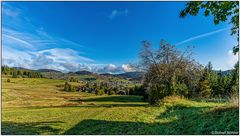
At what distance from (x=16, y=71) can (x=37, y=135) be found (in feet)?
351

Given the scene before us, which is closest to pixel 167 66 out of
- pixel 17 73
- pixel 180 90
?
pixel 180 90

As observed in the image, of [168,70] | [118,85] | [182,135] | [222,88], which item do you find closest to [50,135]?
[182,135]

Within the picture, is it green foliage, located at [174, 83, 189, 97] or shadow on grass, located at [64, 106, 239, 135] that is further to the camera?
green foliage, located at [174, 83, 189, 97]

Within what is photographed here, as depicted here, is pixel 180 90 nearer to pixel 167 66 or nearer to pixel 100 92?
pixel 167 66

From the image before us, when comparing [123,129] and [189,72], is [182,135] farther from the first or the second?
[189,72]

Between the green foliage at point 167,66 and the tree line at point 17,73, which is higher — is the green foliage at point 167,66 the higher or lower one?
the lower one

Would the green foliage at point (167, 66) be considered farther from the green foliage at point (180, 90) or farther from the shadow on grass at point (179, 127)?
the shadow on grass at point (179, 127)

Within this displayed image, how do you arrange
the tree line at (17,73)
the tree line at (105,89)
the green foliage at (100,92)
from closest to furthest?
the tree line at (105,89)
the green foliage at (100,92)
the tree line at (17,73)

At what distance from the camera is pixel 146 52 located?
81.8 ft

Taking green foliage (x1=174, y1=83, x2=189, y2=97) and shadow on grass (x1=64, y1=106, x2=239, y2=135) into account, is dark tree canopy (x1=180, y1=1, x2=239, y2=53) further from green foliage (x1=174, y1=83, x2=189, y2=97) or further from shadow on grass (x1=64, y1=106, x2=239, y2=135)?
green foliage (x1=174, y1=83, x2=189, y2=97)

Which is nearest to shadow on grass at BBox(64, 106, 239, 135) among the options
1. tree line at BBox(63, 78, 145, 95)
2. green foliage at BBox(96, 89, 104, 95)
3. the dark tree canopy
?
the dark tree canopy

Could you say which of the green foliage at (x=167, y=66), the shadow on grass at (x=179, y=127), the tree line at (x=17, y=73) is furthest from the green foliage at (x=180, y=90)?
the tree line at (x=17, y=73)

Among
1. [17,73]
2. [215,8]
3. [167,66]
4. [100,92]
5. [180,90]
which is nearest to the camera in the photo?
[215,8]

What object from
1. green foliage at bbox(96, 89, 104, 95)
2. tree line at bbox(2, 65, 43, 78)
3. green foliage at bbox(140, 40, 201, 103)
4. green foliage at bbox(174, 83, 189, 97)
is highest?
tree line at bbox(2, 65, 43, 78)
